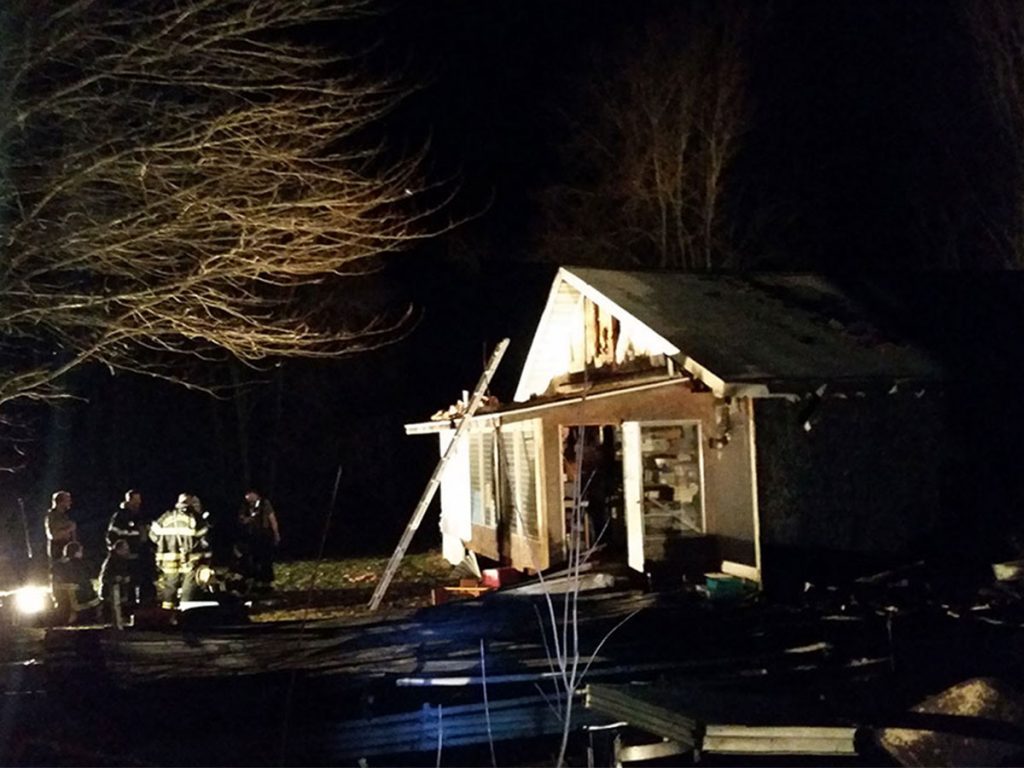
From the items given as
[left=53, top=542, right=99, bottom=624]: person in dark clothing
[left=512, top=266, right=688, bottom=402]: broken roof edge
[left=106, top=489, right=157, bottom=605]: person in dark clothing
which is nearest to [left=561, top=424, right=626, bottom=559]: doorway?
[left=512, top=266, right=688, bottom=402]: broken roof edge

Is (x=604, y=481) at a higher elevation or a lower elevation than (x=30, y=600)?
higher

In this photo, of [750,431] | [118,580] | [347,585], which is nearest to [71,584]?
[118,580]

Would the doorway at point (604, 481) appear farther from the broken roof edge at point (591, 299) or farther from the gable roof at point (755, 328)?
the gable roof at point (755, 328)

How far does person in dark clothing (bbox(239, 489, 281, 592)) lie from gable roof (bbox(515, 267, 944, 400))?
17.1ft

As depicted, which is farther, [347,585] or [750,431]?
Answer: [347,585]

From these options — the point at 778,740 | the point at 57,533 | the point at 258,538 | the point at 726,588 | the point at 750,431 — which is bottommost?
the point at 778,740

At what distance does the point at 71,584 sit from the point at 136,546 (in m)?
1.11

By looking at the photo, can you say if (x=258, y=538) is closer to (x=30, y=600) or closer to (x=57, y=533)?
(x=57, y=533)

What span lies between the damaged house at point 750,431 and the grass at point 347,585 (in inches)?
106

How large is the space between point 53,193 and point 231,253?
158cm

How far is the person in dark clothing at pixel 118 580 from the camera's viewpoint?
14570 millimetres

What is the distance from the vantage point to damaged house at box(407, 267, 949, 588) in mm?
13609

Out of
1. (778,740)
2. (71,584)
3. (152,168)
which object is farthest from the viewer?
(71,584)

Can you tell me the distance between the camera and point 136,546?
49.3ft
